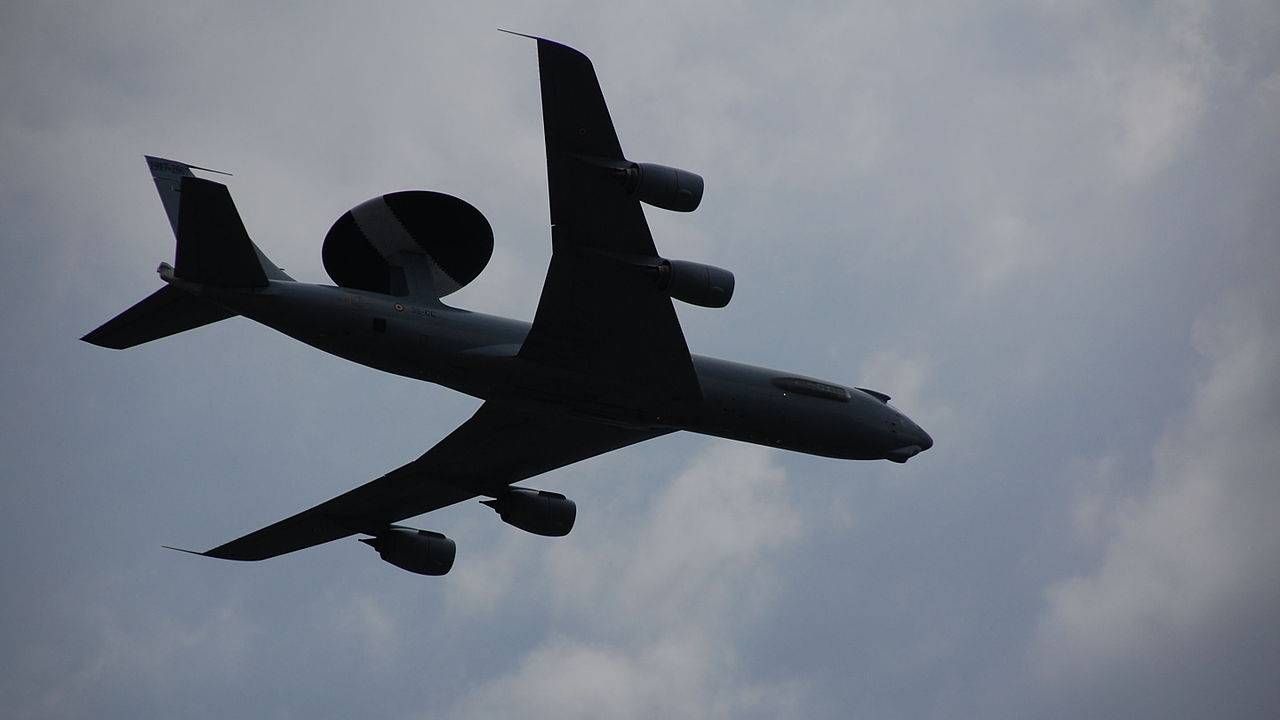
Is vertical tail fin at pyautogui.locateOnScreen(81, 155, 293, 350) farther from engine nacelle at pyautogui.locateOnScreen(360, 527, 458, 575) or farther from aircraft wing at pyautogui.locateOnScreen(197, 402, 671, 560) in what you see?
engine nacelle at pyautogui.locateOnScreen(360, 527, 458, 575)

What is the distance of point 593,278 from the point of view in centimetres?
2542

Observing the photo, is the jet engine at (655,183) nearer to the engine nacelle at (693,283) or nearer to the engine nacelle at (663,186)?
the engine nacelle at (663,186)

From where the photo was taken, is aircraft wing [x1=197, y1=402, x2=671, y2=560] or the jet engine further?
aircraft wing [x1=197, y1=402, x2=671, y2=560]

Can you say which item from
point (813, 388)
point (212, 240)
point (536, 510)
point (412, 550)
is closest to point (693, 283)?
point (813, 388)

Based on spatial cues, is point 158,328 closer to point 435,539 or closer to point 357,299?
point 357,299

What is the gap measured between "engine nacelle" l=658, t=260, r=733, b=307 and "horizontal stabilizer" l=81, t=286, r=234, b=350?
9.23 m

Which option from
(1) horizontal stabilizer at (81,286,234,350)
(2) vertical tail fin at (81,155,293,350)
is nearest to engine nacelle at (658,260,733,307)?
(2) vertical tail fin at (81,155,293,350)

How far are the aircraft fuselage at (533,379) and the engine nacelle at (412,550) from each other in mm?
7545

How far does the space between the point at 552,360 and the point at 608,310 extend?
1.94 m

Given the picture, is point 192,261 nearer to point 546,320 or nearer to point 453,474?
Result: point 546,320

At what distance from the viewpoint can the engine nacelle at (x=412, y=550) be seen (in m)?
34.2

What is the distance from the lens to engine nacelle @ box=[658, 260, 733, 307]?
2539 cm

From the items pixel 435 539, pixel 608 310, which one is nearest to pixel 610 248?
pixel 608 310

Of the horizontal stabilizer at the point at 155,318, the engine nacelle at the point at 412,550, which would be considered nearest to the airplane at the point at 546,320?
the horizontal stabilizer at the point at 155,318
